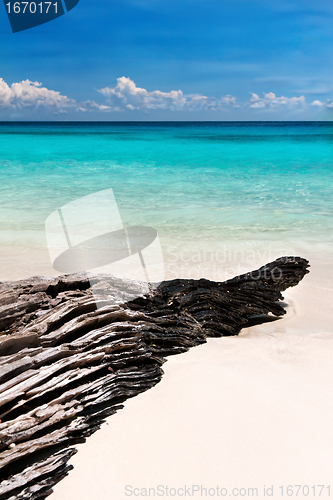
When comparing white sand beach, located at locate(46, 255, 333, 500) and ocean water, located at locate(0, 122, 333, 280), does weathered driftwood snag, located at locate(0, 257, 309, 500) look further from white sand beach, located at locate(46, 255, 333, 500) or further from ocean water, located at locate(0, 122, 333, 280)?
ocean water, located at locate(0, 122, 333, 280)

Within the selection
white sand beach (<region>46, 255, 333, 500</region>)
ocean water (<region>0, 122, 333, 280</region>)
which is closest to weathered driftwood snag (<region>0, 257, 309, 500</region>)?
white sand beach (<region>46, 255, 333, 500</region>)

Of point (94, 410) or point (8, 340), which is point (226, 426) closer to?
point (94, 410)

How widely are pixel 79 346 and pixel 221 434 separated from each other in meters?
0.76

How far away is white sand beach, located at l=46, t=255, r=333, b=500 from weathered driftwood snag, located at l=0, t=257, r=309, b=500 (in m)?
0.09

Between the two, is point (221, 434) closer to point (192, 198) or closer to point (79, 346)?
point (79, 346)

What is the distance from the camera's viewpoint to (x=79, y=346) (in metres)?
1.97

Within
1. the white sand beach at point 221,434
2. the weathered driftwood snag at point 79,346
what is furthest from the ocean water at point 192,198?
the white sand beach at point 221,434

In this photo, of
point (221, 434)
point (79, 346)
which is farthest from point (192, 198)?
point (221, 434)

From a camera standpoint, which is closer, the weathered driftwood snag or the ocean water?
the weathered driftwood snag

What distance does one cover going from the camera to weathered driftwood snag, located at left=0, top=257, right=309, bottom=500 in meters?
1.54

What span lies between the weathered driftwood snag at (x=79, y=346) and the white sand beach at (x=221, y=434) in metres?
0.09

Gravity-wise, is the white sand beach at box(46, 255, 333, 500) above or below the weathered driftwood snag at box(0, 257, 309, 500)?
below

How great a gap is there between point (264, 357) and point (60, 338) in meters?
1.16

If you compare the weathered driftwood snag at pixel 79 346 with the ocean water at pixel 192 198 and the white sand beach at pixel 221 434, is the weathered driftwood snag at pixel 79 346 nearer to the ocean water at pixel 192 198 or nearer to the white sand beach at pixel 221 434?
the white sand beach at pixel 221 434
